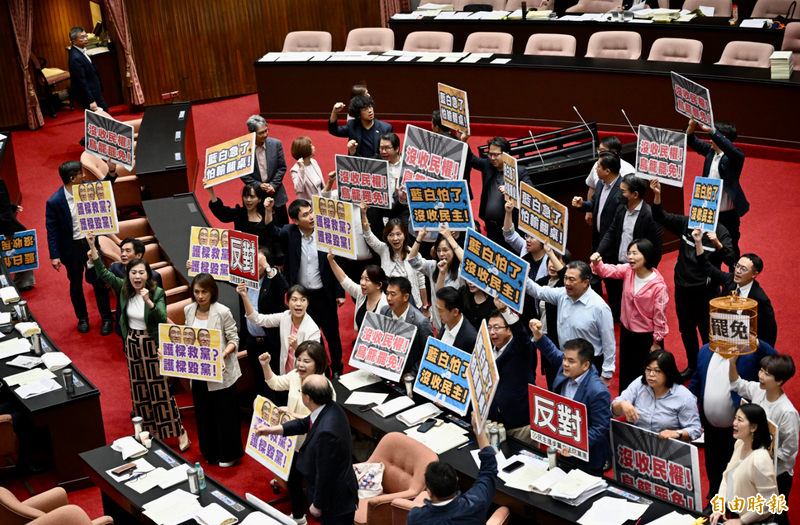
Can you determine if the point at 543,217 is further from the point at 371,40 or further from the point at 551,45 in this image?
the point at 371,40

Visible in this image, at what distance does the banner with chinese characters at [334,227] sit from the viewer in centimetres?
723

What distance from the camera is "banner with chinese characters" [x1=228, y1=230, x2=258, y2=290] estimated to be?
6.98 m

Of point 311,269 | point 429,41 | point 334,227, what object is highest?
point 429,41

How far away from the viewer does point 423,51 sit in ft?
43.6

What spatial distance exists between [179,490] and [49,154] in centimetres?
891

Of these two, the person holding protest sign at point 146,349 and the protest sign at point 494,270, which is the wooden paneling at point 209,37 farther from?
the protest sign at point 494,270

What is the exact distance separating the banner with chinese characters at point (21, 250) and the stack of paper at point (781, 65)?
27.4ft

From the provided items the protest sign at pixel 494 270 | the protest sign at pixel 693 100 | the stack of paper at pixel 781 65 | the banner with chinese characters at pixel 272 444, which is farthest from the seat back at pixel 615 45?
the banner with chinese characters at pixel 272 444

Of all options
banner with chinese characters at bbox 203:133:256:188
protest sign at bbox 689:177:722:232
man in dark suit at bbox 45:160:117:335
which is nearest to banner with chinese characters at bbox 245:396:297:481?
banner with chinese characters at bbox 203:133:256:188

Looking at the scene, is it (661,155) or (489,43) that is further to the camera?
(489,43)

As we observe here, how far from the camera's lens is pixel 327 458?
5.08 meters

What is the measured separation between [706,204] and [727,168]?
1123 millimetres

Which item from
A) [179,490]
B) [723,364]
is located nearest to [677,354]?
[723,364]

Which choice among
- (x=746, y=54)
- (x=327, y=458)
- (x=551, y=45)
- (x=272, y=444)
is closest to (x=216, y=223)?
(x=272, y=444)
